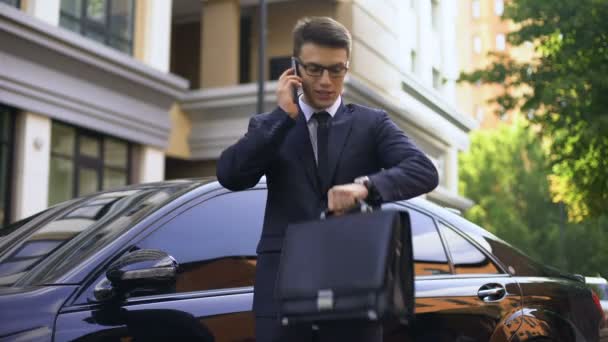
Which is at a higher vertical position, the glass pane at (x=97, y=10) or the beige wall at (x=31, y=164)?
the glass pane at (x=97, y=10)

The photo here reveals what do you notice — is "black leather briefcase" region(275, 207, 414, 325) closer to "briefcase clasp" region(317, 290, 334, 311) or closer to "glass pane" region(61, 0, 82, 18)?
"briefcase clasp" region(317, 290, 334, 311)

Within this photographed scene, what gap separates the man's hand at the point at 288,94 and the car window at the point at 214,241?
105cm

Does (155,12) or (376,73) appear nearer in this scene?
(155,12)

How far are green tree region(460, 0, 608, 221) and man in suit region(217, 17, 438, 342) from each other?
15.9m

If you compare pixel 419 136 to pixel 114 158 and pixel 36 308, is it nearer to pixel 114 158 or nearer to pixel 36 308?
pixel 114 158

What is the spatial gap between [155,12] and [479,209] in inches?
1129

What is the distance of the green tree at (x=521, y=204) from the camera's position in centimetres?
3931

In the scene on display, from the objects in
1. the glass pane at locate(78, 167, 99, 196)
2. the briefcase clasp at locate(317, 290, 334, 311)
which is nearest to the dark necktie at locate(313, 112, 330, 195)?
the briefcase clasp at locate(317, 290, 334, 311)

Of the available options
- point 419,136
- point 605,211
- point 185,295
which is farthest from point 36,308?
point 419,136

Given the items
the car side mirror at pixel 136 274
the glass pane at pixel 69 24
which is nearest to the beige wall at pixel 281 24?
the glass pane at pixel 69 24

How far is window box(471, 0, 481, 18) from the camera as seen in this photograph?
81062 millimetres

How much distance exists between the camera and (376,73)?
21.5m

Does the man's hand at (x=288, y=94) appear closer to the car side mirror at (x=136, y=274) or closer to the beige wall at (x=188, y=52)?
the car side mirror at (x=136, y=274)

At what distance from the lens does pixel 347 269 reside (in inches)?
90.4
